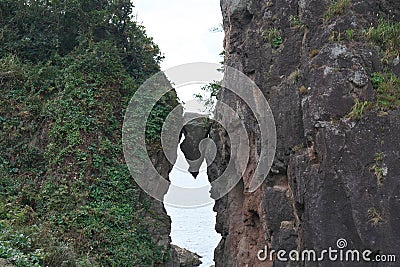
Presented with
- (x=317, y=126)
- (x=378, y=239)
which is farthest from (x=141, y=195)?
(x=378, y=239)

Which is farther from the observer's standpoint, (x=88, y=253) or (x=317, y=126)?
(x=88, y=253)

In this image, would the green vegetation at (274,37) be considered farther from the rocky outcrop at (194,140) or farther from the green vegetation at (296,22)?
the rocky outcrop at (194,140)

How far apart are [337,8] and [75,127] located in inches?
308

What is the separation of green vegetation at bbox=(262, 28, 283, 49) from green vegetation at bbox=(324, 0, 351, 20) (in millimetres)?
1509

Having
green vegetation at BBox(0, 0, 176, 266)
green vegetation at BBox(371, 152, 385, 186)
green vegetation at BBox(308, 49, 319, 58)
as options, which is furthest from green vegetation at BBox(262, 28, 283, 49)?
green vegetation at BBox(0, 0, 176, 266)

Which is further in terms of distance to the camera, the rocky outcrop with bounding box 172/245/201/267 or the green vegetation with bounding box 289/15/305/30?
the rocky outcrop with bounding box 172/245/201/267

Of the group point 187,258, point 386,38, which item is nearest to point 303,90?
point 386,38

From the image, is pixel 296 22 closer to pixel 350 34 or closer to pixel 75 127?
pixel 350 34

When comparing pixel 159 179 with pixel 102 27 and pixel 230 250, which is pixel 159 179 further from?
pixel 102 27

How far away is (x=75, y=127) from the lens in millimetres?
13211

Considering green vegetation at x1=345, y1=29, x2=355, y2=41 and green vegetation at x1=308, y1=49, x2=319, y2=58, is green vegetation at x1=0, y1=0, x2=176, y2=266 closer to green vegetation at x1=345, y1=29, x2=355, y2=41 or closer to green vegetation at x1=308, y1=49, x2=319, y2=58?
green vegetation at x1=308, y1=49, x2=319, y2=58

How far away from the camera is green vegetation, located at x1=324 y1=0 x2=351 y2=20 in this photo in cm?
959

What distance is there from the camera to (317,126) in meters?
8.52

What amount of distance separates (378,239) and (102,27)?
40.5 ft
